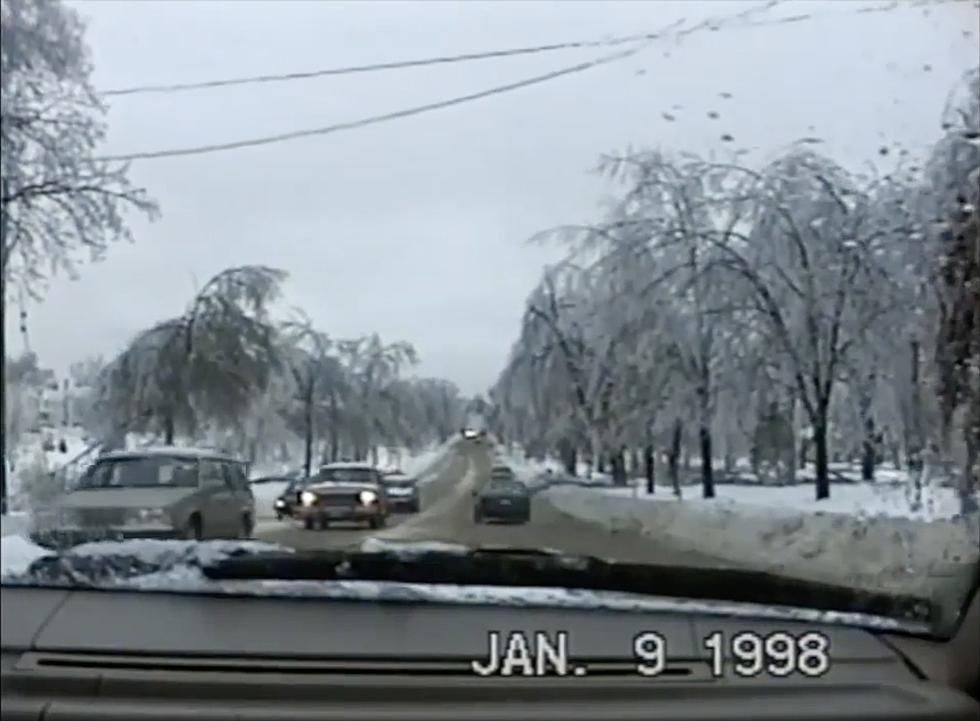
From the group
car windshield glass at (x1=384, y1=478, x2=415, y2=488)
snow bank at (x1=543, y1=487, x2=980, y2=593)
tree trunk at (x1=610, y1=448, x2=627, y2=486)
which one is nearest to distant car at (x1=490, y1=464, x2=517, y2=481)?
snow bank at (x1=543, y1=487, x2=980, y2=593)

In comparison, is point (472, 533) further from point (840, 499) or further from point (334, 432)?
point (840, 499)

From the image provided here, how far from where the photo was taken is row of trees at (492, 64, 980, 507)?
365 centimetres

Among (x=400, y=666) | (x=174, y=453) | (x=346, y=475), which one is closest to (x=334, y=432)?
(x=346, y=475)

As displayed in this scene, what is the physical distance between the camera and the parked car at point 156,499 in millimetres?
3434

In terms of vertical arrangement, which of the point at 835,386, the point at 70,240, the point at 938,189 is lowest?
the point at 835,386

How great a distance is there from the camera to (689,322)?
404cm

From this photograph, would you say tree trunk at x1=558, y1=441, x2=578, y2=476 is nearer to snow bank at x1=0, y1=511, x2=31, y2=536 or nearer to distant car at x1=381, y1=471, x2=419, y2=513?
distant car at x1=381, y1=471, x2=419, y2=513

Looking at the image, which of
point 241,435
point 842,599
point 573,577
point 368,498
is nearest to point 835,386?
point 842,599

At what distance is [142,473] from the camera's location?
3545 mm

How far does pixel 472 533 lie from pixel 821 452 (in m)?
1.22

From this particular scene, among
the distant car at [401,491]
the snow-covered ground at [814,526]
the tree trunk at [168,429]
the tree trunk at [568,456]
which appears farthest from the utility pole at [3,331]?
the tree trunk at [568,456]

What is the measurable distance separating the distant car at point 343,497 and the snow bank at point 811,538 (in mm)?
490

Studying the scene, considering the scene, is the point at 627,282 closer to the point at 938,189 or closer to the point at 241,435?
the point at 938,189

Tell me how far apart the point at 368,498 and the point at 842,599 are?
1.27 metres
